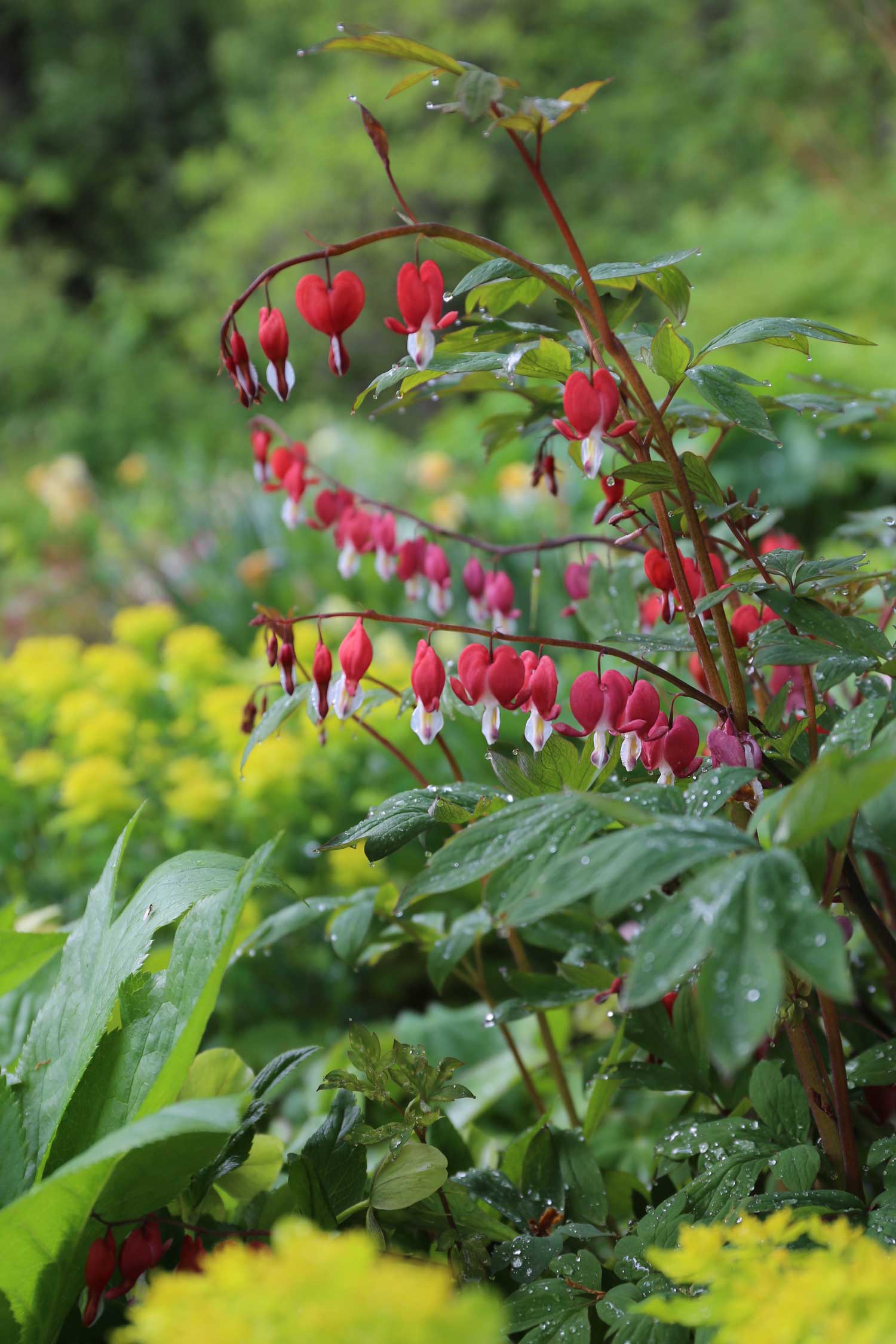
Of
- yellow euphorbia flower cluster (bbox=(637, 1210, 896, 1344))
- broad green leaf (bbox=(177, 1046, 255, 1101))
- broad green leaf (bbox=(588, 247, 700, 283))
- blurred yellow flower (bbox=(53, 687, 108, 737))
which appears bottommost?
blurred yellow flower (bbox=(53, 687, 108, 737))

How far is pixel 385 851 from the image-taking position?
2.13 feet

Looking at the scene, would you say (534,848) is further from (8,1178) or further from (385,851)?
(8,1178)

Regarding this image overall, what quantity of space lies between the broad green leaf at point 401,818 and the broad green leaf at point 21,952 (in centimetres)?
27

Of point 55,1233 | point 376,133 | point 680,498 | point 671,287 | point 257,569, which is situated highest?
point 376,133

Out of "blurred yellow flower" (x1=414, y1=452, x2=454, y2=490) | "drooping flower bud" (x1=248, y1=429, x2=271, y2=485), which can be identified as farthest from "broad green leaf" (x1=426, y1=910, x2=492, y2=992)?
"blurred yellow flower" (x1=414, y1=452, x2=454, y2=490)

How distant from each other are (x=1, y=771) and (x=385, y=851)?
141 cm

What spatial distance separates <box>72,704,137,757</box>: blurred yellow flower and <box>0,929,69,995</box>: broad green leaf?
1017mm

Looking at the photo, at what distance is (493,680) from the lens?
0.69 m

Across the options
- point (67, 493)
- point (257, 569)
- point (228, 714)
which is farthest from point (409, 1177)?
point (67, 493)

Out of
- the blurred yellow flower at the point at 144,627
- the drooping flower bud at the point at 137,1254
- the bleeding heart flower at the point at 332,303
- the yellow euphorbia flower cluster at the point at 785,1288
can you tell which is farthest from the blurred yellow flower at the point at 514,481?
the yellow euphorbia flower cluster at the point at 785,1288

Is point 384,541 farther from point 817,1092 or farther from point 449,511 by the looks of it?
point 449,511

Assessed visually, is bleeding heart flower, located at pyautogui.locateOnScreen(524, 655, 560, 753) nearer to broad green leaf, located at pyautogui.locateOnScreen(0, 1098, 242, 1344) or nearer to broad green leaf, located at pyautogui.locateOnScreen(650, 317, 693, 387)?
broad green leaf, located at pyautogui.locateOnScreen(650, 317, 693, 387)

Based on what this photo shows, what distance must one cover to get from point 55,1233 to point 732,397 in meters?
0.61

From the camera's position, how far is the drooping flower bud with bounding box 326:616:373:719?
0.75 meters
